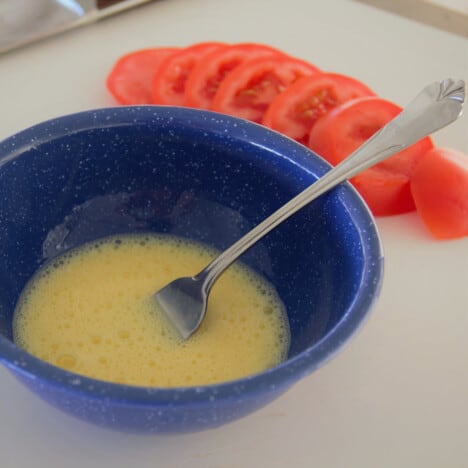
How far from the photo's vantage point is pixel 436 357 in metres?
0.86

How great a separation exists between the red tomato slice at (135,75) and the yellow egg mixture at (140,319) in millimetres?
295

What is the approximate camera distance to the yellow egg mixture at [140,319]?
0.77 metres

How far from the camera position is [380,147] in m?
0.86

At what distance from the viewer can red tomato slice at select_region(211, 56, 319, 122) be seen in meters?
1.08

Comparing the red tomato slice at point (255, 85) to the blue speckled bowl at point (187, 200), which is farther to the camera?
the red tomato slice at point (255, 85)

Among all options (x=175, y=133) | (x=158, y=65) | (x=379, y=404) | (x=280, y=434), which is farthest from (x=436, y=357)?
(x=158, y=65)

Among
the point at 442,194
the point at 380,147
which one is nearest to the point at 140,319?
the point at 380,147

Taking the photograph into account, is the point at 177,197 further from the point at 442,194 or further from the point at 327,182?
the point at 442,194

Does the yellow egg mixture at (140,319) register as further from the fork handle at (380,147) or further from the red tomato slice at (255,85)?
the red tomato slice at (255,85)

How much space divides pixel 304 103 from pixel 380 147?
221mm

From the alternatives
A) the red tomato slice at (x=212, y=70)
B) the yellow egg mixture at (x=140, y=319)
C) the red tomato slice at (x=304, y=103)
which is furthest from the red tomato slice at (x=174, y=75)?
the yellow egg mixture at (x=140, y=319)

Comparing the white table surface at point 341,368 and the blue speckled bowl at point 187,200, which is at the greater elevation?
the blue speckled bowl at point 187,200

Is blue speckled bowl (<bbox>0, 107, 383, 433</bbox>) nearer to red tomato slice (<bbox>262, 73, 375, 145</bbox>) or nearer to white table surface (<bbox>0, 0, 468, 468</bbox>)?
white table surface (<bbox>0, 0, 468, 468</bbox>)

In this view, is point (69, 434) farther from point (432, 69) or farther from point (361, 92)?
point (432, 69)
